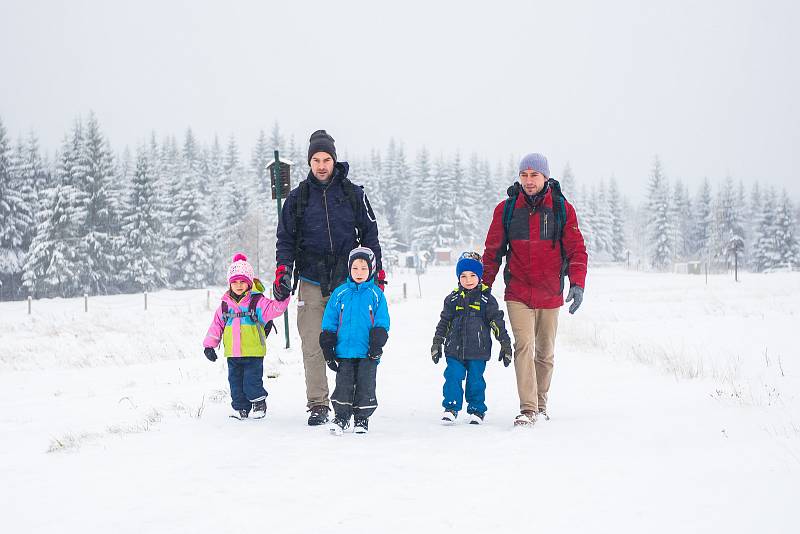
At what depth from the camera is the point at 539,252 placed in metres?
5.79

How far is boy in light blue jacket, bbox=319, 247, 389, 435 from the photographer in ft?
17.3

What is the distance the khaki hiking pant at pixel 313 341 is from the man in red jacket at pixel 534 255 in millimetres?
1812

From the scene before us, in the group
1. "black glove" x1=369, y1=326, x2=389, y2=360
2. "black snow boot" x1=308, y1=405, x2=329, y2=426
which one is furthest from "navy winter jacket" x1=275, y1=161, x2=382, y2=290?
"black snow boot" x1=308, y1=405, x2=329, y2=426

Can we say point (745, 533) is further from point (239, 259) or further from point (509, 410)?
point (239, 259)

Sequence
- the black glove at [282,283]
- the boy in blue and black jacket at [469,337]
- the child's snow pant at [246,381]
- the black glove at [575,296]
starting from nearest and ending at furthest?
the black glove at [282,283] → the black glove at [575,296] → the child's snow pant at [246,381] → the boy in blue and black jacket at [469,337]

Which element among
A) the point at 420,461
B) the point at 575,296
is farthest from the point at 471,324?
the point at 420,461

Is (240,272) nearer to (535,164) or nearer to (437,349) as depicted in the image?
(437,349)

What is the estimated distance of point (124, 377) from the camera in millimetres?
10398

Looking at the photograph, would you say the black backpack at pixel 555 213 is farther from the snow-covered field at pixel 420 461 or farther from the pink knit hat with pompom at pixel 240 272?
the pink knit hat with pompom at pixel 240 272

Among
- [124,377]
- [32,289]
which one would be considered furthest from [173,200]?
[124,377]

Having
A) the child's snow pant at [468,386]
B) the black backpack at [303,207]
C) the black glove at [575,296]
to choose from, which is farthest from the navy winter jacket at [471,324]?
the black backpack at [303,207]

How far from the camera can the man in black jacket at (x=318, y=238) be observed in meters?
5.66

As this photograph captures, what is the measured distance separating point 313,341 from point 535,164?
8.79 ft

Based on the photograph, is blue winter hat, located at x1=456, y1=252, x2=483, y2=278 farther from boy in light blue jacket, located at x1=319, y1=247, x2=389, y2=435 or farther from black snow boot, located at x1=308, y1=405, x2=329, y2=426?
black snow boot, located at x1=308, y1=405, x2=329, y2=426
